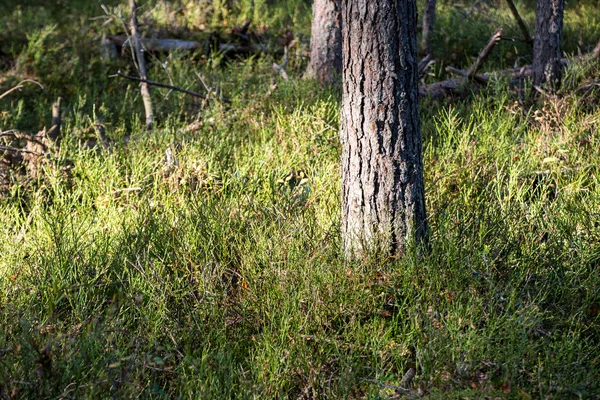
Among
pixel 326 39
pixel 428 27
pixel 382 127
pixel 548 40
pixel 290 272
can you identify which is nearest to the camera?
pixel 290 272

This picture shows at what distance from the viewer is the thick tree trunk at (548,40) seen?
19.2ft

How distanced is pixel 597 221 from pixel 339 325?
5.58ft

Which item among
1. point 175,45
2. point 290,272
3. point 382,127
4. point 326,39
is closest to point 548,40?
point 326,39

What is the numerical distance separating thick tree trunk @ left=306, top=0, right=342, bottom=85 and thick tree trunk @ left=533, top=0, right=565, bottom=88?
74.7 inches

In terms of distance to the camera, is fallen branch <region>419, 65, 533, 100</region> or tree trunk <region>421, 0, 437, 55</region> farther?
tree trunk <region>421, 0, 437, 55</region>

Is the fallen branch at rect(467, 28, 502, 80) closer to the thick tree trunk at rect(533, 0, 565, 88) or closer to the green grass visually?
the thick tree trunk at rect(533, 0, 565, 88)

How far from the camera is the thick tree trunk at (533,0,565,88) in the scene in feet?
19.2

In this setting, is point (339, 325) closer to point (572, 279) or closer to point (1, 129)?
point (572, 279)

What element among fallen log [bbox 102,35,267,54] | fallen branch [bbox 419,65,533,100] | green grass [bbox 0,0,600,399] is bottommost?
green grass [bbox 0,0,600,399]

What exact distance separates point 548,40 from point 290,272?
398cm

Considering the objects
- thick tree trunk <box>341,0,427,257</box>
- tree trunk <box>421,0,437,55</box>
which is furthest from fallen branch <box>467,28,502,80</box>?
thick tree trunk <box>341,0,427,257</box>

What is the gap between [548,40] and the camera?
595cm

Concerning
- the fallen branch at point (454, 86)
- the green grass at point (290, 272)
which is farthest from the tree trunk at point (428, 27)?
the green grass at point (290, 272)

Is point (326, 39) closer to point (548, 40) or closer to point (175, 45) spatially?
point (548, 40)
